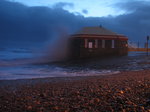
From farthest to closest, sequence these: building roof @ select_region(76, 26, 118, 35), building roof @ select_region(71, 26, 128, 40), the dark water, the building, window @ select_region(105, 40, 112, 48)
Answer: window @ select_region(105, 40, 112, 48) → building roof @ select_region(76, 26, 118, 35) → building roof @ select_region(71, 26, 128, 40) → the building → the dark water

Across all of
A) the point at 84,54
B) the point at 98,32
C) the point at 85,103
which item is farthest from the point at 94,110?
the point at 98,32

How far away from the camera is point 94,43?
1143 inches

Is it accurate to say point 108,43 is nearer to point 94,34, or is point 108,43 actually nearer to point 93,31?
point 94,34

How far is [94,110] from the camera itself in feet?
14.7

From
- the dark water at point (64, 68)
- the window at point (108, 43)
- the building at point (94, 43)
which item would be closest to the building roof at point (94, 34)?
the building at point (94, 43)

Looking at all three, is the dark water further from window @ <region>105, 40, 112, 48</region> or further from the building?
window @ <region>105, 40, 112, 48</region>

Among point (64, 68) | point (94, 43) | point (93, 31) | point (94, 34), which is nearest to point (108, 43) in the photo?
point (94, 43)

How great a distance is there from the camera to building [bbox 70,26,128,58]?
28.3 metres

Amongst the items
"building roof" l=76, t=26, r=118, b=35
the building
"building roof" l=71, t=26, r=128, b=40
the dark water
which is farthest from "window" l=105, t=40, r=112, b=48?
the dark water

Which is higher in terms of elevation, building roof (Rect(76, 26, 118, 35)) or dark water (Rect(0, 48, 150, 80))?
building roof (Rect(76, 26, 118, 35))

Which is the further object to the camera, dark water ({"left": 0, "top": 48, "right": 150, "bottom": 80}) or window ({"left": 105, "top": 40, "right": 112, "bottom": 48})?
window ({"left": 105, "top": 40, "right": 112, "bottom": 48})

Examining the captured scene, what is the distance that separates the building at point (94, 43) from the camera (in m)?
28.3

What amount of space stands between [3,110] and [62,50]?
26.8 m

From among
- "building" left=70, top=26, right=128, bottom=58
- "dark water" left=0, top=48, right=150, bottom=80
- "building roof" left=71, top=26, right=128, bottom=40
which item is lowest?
"dark water" left=0, top=48, right=150, bottom=80
